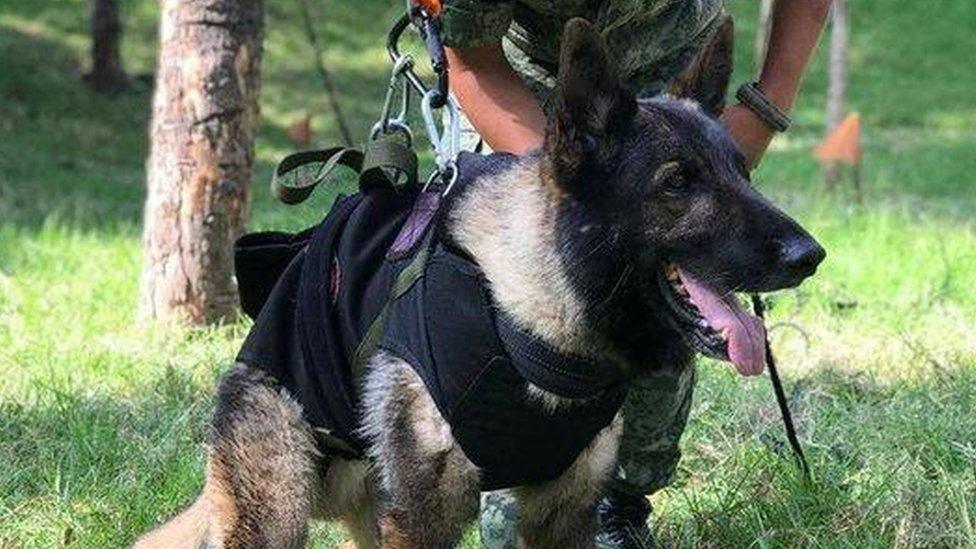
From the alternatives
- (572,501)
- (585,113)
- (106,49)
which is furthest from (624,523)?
(106,49)

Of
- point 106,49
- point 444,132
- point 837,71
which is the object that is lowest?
point 106,49

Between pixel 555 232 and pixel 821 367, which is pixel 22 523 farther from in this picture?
pixel 821 367

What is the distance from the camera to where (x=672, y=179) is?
3.10 metres

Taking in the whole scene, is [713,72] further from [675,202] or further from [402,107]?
[402,107]

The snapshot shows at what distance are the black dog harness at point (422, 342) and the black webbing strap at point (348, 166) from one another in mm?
37

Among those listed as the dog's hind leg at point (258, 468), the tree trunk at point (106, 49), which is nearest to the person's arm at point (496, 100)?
the dog's hind leg at point (258, 468)

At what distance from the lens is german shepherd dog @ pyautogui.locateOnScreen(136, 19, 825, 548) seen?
3.05 metres

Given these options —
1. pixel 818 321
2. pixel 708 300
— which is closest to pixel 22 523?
pixel 708 300

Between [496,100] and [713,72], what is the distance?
48 centimetres

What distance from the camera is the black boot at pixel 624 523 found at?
4.31 meters

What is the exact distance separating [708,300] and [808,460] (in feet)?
5.37

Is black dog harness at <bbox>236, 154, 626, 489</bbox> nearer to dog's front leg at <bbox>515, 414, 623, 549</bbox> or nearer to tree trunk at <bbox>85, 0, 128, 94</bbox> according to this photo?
dog's front leg at <bbox>515, 414, 623, 549</bbox>

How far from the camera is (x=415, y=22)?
3.64 m

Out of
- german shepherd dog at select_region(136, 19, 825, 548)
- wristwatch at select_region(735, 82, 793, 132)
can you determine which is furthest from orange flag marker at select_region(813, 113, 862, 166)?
german shepherd dog at select_region(136, 19, 825, 548)
